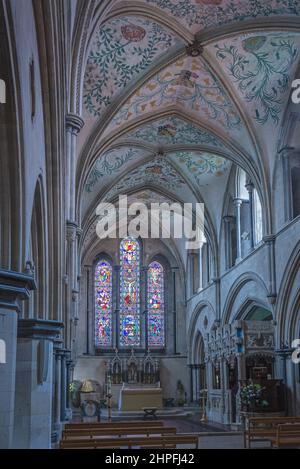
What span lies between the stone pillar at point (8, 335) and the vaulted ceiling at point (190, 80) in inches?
351

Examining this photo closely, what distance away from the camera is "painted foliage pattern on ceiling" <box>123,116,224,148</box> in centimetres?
2312

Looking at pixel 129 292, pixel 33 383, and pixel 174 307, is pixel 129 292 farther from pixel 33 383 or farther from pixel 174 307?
pixel 33 383

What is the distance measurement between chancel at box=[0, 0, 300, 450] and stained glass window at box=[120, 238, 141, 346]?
0.07 metres

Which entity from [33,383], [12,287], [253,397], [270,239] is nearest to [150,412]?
[253,397]

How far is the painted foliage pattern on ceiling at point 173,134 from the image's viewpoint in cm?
2312

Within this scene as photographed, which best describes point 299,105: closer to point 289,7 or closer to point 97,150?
point 289,7

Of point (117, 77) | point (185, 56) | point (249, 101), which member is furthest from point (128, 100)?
point (249, 101)

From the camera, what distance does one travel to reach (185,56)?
1883 centimetres

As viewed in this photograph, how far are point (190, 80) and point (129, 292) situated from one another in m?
16.5

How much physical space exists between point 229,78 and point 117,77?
327 cm

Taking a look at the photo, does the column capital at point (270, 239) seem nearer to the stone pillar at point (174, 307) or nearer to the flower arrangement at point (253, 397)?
the flower arrangement at point (253, 397)

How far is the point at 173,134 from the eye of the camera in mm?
24062

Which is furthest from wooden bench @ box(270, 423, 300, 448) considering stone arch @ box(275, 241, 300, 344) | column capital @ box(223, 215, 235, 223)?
column capital @ box(223, 215, 235, 223)

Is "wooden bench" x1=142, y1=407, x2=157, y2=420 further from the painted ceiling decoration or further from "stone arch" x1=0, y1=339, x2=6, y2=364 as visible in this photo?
"stone arch" x1=0, y1=339, x2=6, y2=364
